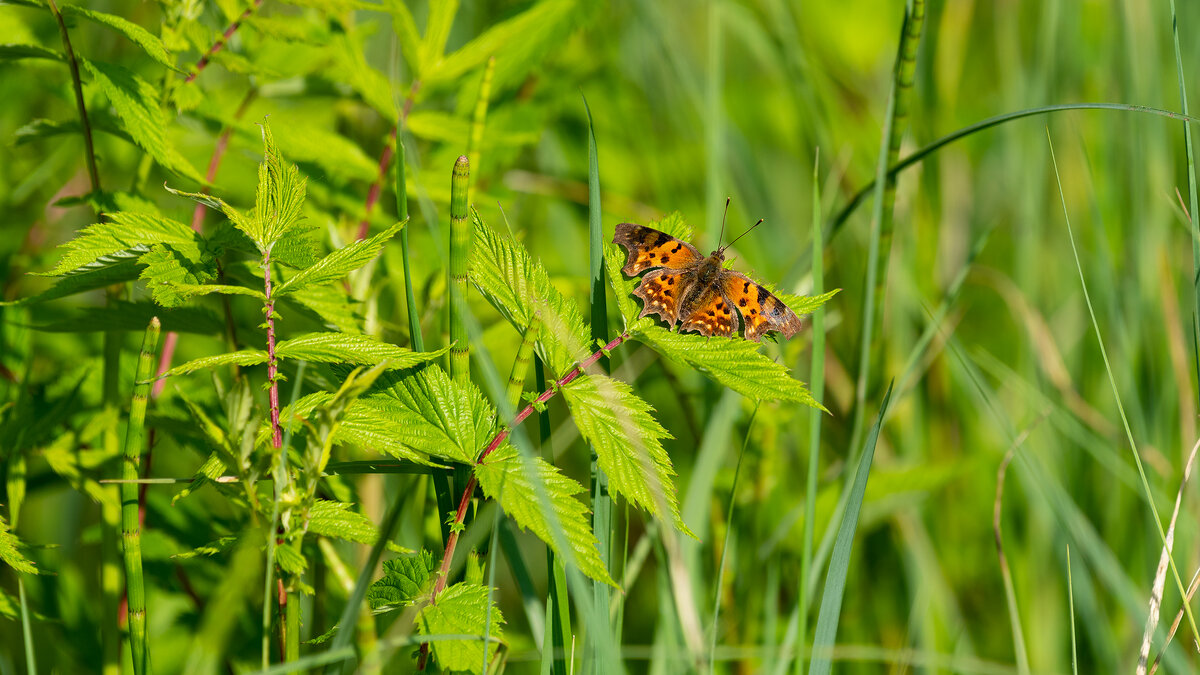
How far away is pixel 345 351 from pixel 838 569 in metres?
0.64

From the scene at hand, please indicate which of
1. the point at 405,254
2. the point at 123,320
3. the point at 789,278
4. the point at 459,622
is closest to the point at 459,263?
the point at 405,254

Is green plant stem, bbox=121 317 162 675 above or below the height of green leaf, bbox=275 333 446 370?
below

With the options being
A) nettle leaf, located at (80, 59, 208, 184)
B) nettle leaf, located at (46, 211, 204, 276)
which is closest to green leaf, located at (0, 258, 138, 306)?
nettle leaf, located at (46, 211, 204, 276)

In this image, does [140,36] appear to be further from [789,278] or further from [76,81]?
[789,278]

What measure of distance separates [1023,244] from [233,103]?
1.94 m

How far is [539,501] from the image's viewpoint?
80 cm

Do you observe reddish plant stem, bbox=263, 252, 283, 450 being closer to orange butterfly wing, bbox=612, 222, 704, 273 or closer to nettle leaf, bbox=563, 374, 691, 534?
nettle leaf, bbox=563, 374, 691, 534

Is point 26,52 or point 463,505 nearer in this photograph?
point 463,505

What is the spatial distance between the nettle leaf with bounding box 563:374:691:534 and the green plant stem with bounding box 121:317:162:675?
461 mm

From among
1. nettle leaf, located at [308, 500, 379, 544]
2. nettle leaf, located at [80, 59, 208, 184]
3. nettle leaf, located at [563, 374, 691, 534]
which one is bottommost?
nettle leaf, located at [308, 500, 379, 544]

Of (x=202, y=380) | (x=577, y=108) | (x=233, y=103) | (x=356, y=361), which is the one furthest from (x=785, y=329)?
(x=577, y=108)

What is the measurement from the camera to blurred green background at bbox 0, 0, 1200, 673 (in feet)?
4.66

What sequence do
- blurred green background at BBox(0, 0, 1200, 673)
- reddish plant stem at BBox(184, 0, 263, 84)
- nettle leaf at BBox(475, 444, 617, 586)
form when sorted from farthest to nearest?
blurred green background at BBox(0, 0, 1200, 673) → reddish plant stem at BBox(184, 0, 263, 84) → nettle leaf at BBox(475, 444, 617, 586)

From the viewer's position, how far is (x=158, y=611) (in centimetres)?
160
